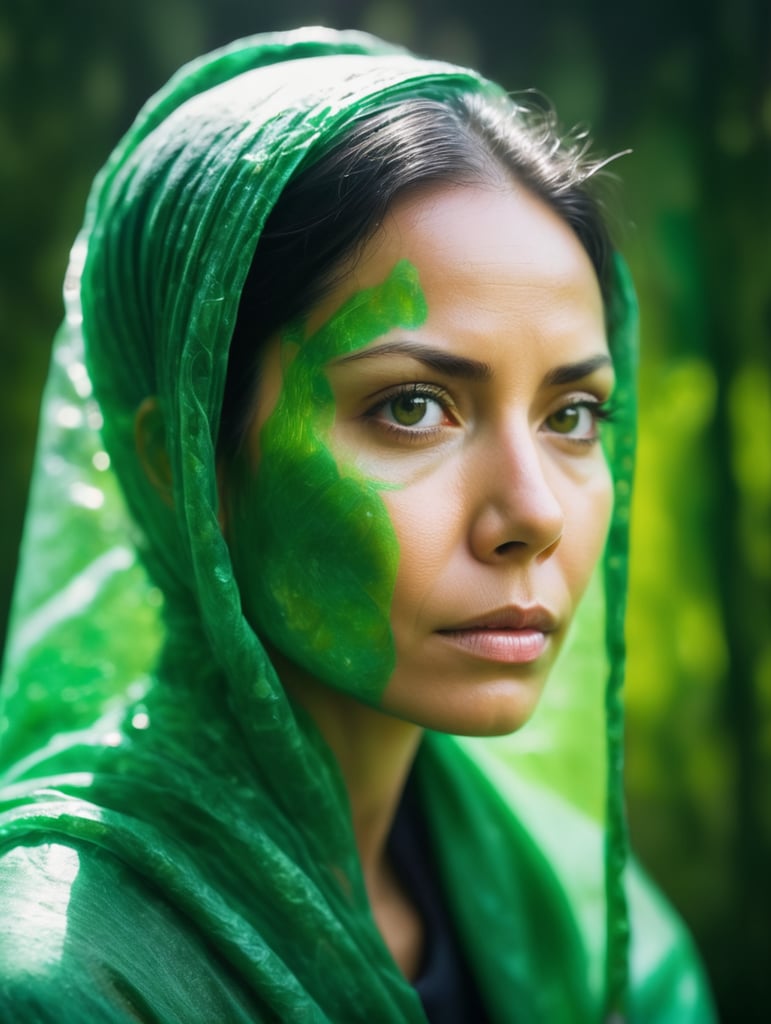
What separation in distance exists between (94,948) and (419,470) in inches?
18.1

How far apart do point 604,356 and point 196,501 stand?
42 cm

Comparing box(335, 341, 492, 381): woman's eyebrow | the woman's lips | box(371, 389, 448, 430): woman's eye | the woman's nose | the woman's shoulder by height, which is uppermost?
box(335, 341, 492, 381): woman's eyebrow

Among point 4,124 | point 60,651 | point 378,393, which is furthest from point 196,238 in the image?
point 4,124

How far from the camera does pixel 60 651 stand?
121 centimetres

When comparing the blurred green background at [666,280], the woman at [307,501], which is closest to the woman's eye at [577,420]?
the woman at [307,501]

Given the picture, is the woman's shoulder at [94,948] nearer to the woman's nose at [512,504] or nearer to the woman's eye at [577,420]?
the woman's nose at [512,504]

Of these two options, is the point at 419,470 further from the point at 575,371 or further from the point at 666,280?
the point at 666,280

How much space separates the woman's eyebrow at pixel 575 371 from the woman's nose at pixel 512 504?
0.20 feet

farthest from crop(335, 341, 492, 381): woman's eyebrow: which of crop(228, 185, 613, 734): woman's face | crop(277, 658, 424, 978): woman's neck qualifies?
crop(277, 658, 424, 978): woman's neck

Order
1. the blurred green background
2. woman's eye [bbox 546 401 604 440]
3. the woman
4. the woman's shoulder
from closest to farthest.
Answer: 1. the woman's shoulder
2. the woman
3. woman's eye [bbox 546 401 604 440]
4. the blurred green background

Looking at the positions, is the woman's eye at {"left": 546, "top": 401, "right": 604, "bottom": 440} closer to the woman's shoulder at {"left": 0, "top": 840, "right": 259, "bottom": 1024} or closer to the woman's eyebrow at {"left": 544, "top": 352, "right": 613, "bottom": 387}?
the woman's eyebrow at {"left": 544, "top": 352, "right": 613, "bottom": 387}

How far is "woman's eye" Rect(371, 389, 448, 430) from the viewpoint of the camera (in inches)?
35.6

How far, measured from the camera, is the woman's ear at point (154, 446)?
1.02 meters

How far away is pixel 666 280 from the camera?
6.31 feet
